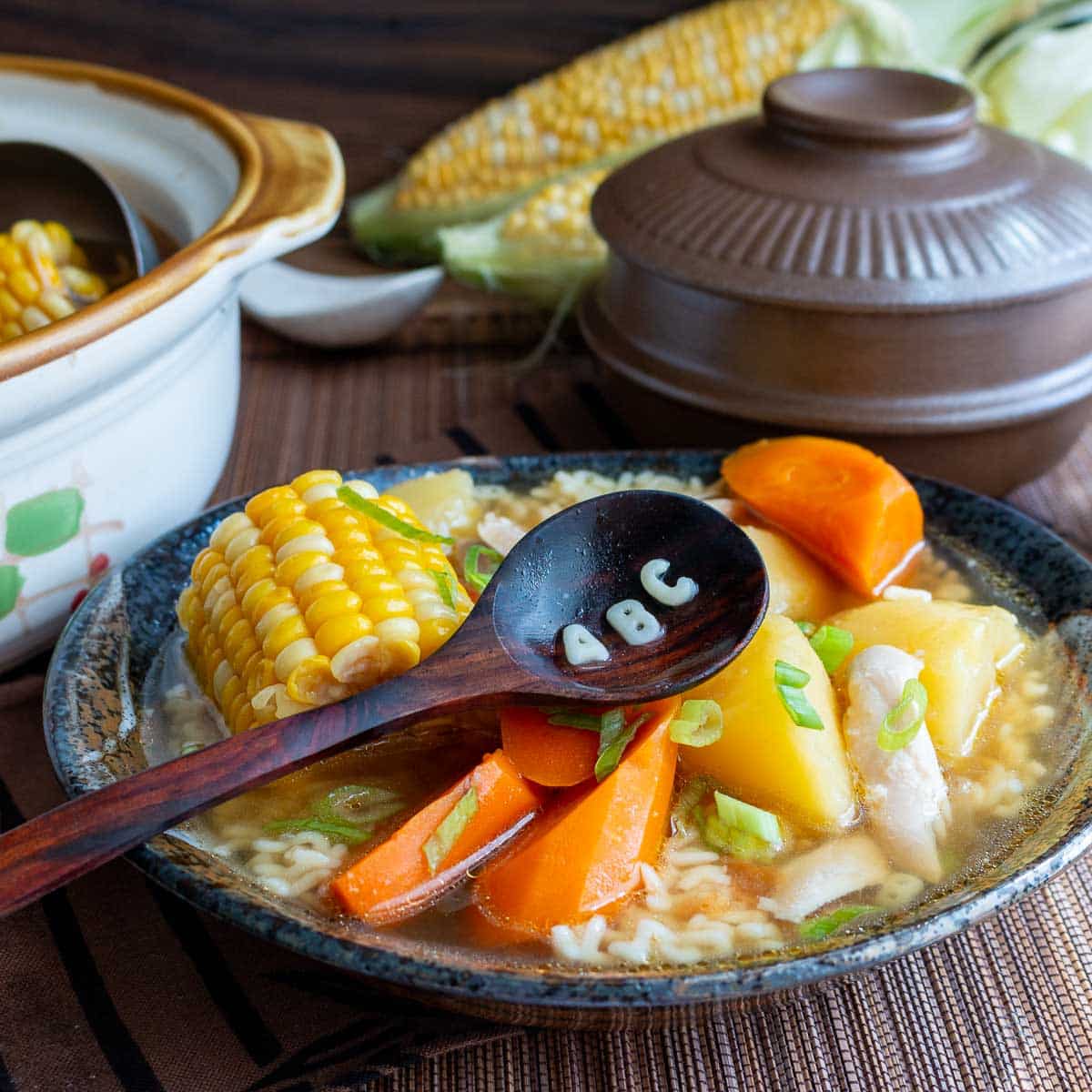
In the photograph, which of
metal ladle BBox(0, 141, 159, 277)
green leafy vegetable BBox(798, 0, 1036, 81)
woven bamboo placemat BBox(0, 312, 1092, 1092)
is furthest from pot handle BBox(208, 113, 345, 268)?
green leafy vegetable BBox(798, 0, 1036, 81)

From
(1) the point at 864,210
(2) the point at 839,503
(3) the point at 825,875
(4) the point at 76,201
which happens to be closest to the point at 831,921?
(3) the point at 825,875

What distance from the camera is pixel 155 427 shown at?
4.06ft

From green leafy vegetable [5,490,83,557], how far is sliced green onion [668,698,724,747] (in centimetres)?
61

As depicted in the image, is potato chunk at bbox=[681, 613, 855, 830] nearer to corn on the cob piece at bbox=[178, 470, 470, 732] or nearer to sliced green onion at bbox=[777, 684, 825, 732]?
sliced green onion at bbox=[777, 684, 825, 732]

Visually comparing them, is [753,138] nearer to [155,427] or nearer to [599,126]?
[599,126]

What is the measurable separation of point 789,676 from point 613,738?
0.15 meters

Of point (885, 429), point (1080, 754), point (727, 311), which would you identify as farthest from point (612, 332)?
point (1080, 754)

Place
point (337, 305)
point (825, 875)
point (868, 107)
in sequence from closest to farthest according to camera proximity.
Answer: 1. point (825, 875)
2. point (868, 107)
3. point (337, 305)

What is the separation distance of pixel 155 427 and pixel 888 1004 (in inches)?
34.0

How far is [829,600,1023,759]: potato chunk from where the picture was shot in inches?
40.5

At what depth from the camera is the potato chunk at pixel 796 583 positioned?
46.0 inches

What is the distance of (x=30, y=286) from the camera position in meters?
1.35

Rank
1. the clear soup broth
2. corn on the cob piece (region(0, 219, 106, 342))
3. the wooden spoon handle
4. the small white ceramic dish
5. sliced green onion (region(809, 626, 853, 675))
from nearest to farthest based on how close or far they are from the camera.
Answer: the wooden spoon handle → the clear soup broth → sliced green onion (region(809, 626, 853, 675)) → corn on the cob piece (region(0, 219, 106, 342)) → the small white ceramic dish

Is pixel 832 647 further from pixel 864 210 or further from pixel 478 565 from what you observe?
pixel 864 210
